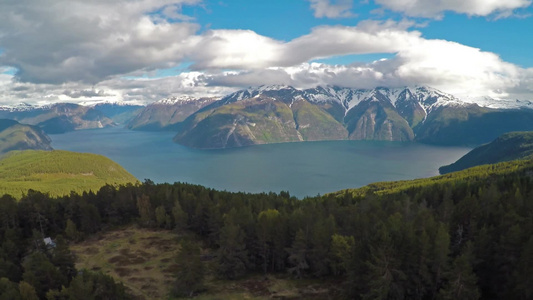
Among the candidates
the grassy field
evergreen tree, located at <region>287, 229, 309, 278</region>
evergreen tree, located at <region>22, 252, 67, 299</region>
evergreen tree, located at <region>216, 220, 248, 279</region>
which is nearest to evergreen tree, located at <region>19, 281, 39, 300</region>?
evergreen tree, located at <region>22, 252, 67, 299</region>

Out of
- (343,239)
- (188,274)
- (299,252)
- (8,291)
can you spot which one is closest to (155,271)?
(188,274)

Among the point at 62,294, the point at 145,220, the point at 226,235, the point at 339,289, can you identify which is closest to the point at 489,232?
the point at 339,289

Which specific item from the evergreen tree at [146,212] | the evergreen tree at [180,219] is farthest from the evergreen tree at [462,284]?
the evergreen tree at [146,212]

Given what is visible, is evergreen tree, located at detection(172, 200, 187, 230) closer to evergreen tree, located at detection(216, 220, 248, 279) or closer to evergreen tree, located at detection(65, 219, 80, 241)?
evergreen tree, located at detection(65, 219, 80, 241)

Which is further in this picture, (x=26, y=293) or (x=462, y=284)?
(x=26, y=293)

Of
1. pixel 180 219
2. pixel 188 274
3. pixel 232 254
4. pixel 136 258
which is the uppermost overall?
pixel 180 219

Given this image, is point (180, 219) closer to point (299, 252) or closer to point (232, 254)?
point (232, 254)
